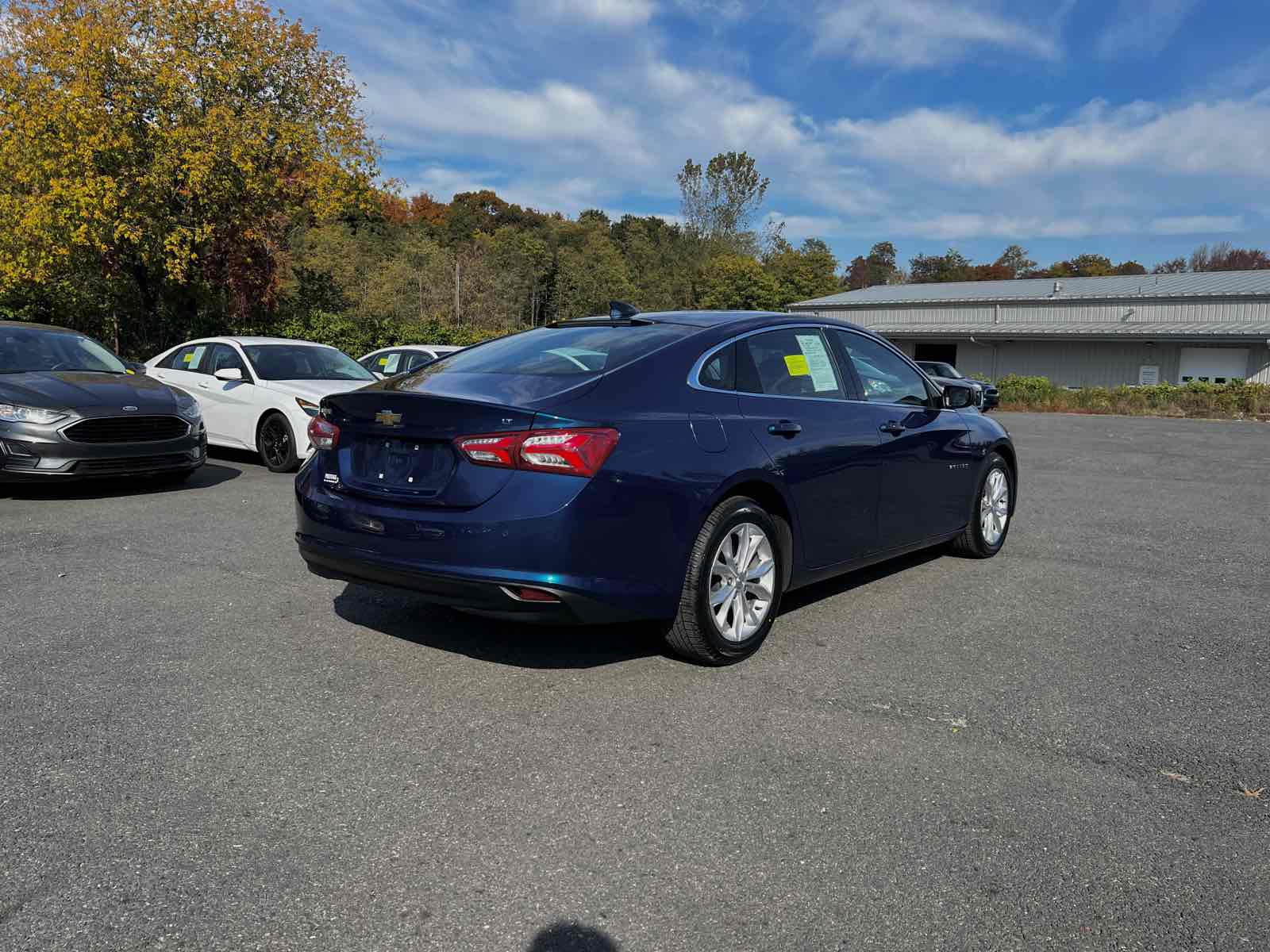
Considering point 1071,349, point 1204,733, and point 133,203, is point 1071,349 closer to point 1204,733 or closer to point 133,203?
point 133,203

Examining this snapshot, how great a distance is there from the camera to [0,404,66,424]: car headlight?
8172mm

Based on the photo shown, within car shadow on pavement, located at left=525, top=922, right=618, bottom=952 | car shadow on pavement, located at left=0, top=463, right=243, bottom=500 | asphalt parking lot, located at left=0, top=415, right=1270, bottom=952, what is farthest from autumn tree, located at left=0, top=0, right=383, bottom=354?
car shadow on pavement, located at left=525, top=922, right=618, bottom=952

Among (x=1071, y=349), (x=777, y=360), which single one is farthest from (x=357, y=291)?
(x=777, y=360)

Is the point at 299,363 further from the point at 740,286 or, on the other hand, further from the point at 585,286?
the point at 740,286

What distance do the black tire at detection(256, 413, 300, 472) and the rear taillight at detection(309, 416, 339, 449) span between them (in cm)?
619

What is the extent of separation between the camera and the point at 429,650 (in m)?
4.51

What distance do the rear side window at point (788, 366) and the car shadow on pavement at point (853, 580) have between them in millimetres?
1226

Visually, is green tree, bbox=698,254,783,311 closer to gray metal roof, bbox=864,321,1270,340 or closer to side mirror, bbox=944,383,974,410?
gray metal roof, bbox=864,321,1270,340

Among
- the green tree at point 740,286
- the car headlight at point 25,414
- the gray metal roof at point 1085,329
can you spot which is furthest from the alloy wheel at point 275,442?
the green tree at point 740,286

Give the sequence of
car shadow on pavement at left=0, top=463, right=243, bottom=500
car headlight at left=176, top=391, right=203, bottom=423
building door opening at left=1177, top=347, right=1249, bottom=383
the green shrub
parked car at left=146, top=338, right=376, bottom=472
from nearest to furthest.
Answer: car shadow on pavement at left=0, top=463, right=243, bottom=500
car headlight at left=176, top=391, right=203, bottom=423
parked car at left=146, top=338, right=376, bottom=472
the green shrub
building door opening at left=1177, top=347, right=1249, bottom=383

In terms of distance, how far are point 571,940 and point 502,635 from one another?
247cm

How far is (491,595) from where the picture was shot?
376 centimetres

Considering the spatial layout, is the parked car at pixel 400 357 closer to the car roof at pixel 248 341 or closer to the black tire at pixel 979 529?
the car roof at pixel 248 341

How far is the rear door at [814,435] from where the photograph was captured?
466 cm
